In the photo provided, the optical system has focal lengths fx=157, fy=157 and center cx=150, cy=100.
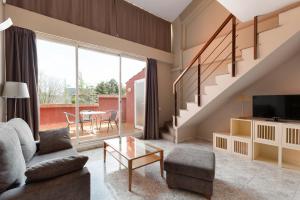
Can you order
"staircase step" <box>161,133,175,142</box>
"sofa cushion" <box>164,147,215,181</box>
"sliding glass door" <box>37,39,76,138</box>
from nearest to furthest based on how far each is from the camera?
1. "sofa cushion" <box>164,147,215,181</box>
2. "sliding glass door" <box>37,39,76,138</box>
3. "staircase step" <box>161,133,175,142</box>

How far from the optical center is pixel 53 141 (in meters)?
2.35

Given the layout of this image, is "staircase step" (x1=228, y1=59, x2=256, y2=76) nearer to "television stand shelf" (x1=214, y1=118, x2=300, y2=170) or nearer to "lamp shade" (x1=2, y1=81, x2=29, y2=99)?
"television stand shelf" (x1=214, y1=118, x2=300, y2=170)

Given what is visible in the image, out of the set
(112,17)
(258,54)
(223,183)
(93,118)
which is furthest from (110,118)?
(258,54)

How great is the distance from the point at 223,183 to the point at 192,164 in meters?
0.72

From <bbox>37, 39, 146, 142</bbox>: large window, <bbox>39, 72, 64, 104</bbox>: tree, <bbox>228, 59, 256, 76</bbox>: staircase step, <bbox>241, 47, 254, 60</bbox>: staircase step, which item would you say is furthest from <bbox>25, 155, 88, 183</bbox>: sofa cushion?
<bbox>241, 47, 254, 60</bbox>: staircase step

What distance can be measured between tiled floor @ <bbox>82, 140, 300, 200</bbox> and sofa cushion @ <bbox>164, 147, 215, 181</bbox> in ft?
1.00

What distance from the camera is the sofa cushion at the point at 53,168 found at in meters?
1.23

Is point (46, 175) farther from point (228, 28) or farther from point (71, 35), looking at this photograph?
point (228, 28)

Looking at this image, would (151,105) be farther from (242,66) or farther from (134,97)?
(242,66)

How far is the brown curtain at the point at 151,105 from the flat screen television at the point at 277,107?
8.24 ft

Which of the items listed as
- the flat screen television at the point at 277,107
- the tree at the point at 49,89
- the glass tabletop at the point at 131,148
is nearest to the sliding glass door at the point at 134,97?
the tree at the point at 49,89

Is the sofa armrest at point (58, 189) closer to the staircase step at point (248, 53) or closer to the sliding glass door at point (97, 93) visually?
the sliding glass door at point (97, 93)

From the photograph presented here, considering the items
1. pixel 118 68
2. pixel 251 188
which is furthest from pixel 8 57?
pixel 251 188

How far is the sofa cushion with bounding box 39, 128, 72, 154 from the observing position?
2277mm
